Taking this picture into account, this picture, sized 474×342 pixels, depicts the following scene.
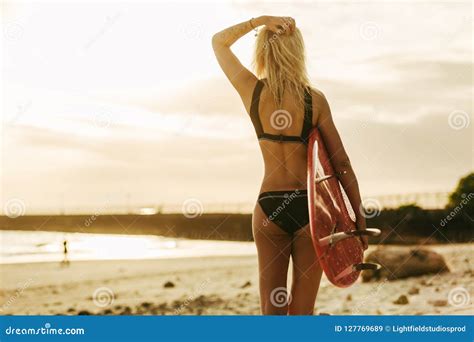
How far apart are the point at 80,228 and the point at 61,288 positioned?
165 ft

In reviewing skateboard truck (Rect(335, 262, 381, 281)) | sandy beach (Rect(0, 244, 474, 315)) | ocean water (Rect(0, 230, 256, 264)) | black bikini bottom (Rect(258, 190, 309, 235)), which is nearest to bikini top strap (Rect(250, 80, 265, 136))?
black bikini bottom (Rect(258, 190, 309, 235))

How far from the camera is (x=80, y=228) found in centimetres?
7156

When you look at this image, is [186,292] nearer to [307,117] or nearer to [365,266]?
[365,266]

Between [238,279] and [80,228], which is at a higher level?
[238,279]

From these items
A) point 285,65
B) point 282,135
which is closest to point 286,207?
point 282,135

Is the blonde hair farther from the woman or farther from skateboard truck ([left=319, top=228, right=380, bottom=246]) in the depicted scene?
skateboard truck ([left=319, top=228, right=380, bottom=246])

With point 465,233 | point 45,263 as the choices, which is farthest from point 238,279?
point 465,233

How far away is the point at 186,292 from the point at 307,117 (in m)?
16.6

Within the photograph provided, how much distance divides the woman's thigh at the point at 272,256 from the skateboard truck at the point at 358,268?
424 mm

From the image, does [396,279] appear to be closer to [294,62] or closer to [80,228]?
[294,62]

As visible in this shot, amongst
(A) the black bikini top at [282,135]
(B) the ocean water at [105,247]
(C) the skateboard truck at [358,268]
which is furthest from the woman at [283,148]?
(B) the ocean water at [105,247]

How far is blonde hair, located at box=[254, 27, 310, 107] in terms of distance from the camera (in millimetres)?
4289

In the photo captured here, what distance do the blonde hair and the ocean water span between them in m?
31.5

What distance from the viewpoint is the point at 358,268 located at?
4617 mm
